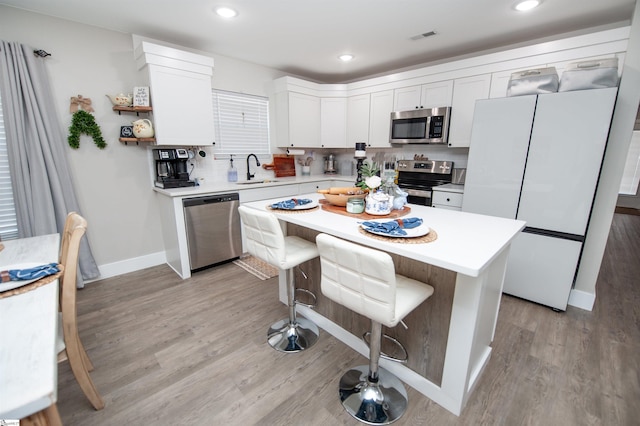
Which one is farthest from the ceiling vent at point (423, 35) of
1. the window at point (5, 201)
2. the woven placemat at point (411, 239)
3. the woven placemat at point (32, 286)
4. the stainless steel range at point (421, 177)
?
the window at point (5, 201)

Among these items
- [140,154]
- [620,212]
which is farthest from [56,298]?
[620,212]

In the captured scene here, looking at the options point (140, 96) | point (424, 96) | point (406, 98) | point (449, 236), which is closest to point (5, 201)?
point (140, 96)

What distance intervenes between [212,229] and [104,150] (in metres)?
1.34

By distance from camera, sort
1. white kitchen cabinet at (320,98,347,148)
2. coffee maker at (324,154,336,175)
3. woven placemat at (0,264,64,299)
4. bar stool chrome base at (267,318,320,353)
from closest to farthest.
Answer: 1. woven placemat at (0,264,64,299)
2. bar stool chrome base at (267,318,320,353)
3. white kitchen cabinet at (320,98,347,148)
4. coffee maker at (324,154,336,175)

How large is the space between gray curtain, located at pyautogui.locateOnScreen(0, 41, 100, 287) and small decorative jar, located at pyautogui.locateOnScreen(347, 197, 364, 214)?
2.69 metres

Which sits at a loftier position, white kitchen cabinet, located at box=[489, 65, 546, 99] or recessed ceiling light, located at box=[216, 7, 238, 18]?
recessed ceiling light, located at box=[216, 7, 238, 18]

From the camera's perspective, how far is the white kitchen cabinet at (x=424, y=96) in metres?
3.39

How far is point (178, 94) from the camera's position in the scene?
9.65 ft

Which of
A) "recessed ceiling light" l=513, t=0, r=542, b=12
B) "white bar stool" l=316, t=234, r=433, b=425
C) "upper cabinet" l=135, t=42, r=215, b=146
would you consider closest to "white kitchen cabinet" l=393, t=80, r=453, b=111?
"recessed ceiling light" l=513, t=0, r=542, b=12

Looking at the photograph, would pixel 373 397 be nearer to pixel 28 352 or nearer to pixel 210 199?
pixel 28 352

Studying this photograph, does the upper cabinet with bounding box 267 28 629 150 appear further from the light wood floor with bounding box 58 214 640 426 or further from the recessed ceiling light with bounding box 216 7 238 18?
the light wood floor with bounding box 58 214 640 426

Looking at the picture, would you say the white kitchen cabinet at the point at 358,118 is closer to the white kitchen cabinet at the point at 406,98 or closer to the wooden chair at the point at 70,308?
the white kitchen cabinet at the point at 406,98

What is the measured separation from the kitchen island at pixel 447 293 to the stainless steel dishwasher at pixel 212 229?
1.47 m

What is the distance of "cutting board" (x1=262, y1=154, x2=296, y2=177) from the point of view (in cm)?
427
